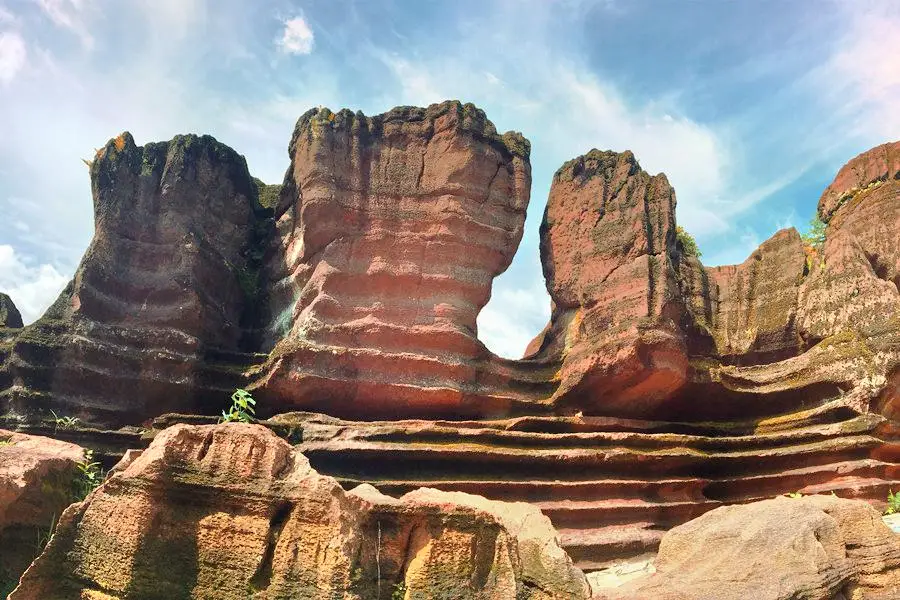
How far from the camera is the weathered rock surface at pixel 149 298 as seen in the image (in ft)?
35.2

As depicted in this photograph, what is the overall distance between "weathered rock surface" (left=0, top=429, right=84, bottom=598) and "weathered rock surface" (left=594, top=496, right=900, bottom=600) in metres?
5.40

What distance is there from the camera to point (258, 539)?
585cm

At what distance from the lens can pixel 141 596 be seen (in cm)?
561

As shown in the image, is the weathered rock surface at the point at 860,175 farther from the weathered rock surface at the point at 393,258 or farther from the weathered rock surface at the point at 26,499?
the weathered rock surface at the point at 26,499

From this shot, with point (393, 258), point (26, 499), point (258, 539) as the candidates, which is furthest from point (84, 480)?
point (393, 258)

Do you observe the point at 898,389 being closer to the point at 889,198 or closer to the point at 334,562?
the point at 889,198

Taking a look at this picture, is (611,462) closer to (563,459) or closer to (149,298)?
(563,459)

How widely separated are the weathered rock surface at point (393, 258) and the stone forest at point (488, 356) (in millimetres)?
40

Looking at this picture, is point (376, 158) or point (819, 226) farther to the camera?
point (819, 226)

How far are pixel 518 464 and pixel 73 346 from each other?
6.69 meters

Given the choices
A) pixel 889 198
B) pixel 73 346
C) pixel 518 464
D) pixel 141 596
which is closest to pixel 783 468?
pixel 518 464

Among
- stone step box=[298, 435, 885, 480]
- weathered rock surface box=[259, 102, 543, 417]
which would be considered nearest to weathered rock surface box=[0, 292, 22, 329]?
weathered rock surface box=[259, 102, 543, 417]

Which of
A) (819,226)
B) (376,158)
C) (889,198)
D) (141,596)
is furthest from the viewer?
(819,226)

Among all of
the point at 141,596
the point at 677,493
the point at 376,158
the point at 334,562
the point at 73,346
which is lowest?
the point at 141,596
